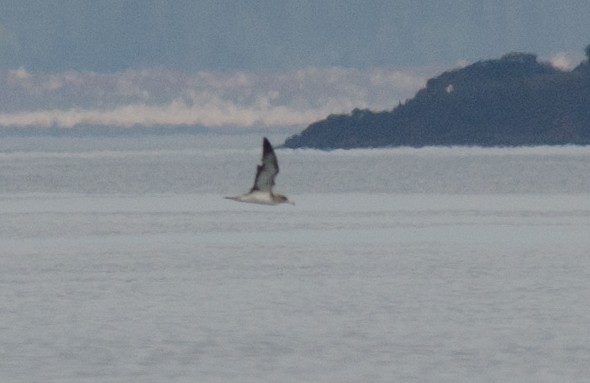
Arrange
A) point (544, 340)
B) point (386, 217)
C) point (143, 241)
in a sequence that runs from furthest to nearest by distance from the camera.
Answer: point (386, 217), point (143, 241), point (544, 340)

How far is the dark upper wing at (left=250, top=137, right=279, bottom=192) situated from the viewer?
4116 cm

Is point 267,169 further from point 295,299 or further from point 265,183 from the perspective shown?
point 295,299

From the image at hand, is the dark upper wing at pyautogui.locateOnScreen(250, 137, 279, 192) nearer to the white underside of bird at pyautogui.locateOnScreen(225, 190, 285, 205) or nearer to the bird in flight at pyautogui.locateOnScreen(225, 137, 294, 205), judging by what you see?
the bird in flight at pyautogui.locateOnScreen(225, 137, 294, 205)

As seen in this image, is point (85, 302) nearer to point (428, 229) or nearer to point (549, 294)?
point (549, 294)

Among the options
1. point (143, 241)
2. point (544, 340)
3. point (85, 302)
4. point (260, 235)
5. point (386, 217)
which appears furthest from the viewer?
point (386, 217)

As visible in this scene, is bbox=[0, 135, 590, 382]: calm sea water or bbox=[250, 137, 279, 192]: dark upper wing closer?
bbox=[0, 135, 590, 382]: calm sea water

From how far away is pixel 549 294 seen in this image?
87.7ft

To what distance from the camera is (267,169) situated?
43.4 m

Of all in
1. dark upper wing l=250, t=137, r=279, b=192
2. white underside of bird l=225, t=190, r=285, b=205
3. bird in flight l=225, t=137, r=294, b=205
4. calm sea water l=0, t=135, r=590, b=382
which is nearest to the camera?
calm sea water l=0, t=135, r=590, b=382

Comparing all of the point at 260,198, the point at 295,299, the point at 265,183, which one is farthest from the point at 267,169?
the point at 295,299

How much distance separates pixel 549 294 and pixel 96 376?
10512 mm

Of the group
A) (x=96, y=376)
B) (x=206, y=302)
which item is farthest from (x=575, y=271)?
(x=96, y=376)

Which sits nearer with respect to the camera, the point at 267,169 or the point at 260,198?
the point at 267,169

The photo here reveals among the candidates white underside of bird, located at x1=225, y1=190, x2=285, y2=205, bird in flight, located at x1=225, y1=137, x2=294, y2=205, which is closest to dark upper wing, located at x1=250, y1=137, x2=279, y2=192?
bird in flight, located at x1=225, y1=137, x2=294, y2=205
